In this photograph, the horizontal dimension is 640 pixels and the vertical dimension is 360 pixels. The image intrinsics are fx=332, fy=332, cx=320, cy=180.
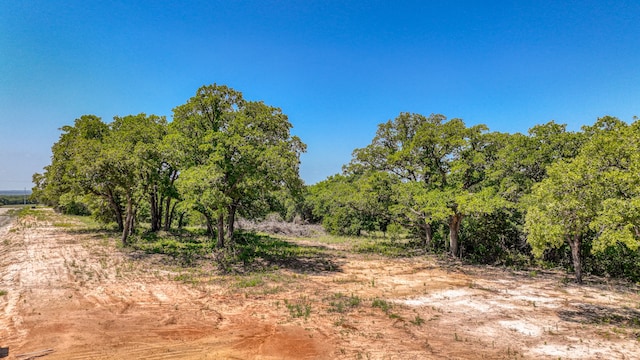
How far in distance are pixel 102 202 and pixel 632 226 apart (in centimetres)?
3566

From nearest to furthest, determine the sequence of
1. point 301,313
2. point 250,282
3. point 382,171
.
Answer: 1. point 301,313
2. point 250,282
3. point 382,171

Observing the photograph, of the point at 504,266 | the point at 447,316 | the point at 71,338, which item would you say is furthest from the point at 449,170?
the point at 71,338

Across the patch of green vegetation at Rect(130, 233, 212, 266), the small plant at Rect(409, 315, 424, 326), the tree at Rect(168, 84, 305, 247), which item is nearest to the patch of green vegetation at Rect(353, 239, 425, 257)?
the tree at Rect(168, 84, 305, 247)

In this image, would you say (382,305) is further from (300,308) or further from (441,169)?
(441,169)

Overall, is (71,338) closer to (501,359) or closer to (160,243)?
(501,359)

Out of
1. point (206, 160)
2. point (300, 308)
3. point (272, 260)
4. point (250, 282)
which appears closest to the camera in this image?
point (300, 308)

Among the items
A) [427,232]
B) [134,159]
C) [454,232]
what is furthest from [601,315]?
[134,159]

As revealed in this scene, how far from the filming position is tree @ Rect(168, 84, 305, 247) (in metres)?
18.2

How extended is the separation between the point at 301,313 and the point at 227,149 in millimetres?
11921

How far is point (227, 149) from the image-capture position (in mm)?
20156

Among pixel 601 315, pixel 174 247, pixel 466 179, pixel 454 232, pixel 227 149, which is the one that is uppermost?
pixel 227 149

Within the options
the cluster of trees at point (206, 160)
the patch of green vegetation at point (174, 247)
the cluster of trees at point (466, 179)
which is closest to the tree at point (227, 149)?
the cluster of trees at point (206, 160)

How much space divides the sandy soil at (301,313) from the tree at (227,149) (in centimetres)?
457

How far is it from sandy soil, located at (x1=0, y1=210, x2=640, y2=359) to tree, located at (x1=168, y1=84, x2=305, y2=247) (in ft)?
15.0
